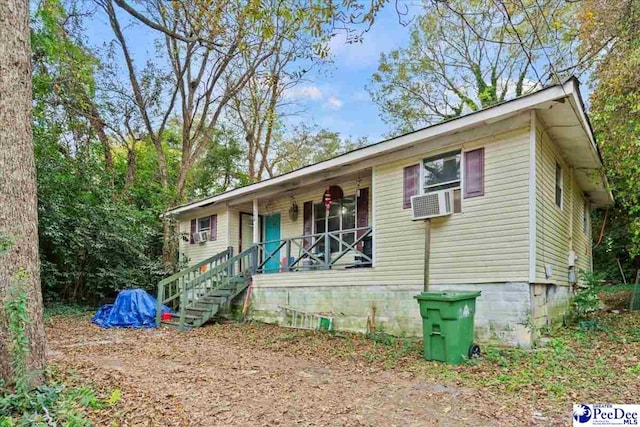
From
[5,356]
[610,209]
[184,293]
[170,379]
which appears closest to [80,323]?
[184,293]

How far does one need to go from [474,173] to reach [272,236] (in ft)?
20.7

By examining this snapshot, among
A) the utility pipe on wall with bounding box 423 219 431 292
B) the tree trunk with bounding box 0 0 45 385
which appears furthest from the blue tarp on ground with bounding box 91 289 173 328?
the utility pipe on wall with bounding box 423 219 431 292

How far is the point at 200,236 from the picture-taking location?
12867mm

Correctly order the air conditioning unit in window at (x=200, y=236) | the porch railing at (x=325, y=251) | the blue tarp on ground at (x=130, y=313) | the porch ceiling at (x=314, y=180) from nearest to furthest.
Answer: the porch railing at (x=325, y=251) → the porch ceiling at (x=314, y=180) → the blue tarp on ground at (x=130, y=313) → the air conditioning unit in window at (x=200, y=236)

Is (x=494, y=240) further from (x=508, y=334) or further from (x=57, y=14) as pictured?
(x=57, y=14)

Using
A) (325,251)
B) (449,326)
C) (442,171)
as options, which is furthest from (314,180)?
(449,326)

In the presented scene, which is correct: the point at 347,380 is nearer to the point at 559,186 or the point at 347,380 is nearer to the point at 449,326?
the point at 449,326

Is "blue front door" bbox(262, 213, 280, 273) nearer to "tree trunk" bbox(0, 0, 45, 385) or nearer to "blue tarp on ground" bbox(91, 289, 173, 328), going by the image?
"blue tarp on ground" bbox(91, 289, 173, 328)

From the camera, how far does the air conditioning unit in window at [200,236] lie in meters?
12.7

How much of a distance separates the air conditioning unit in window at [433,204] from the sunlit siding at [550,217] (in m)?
1.31

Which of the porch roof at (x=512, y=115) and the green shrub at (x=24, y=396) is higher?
the porch roof at (x=512, y=115)

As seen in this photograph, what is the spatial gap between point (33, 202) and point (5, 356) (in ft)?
4.41

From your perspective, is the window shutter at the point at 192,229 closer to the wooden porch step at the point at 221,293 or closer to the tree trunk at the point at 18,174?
the wooden porch step at the point at 221,293

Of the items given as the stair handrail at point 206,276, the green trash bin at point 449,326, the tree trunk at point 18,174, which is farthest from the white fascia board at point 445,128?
the tree trunk at point 18,174
